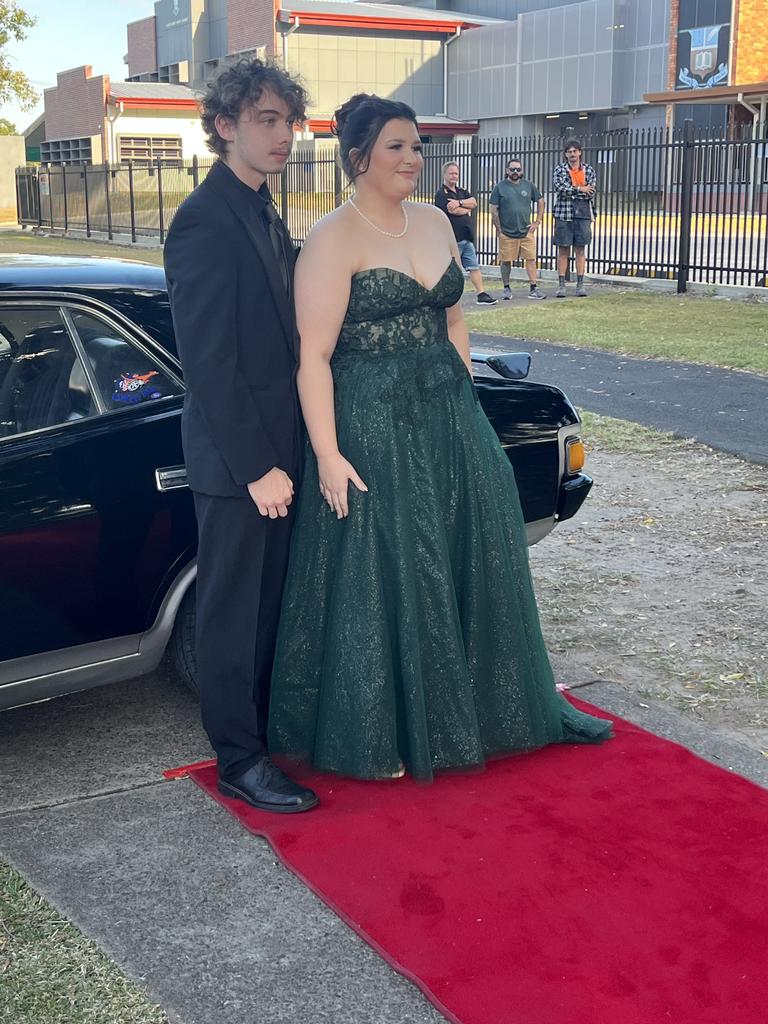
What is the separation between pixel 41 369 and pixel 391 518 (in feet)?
3.66

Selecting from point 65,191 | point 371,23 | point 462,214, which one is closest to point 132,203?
point 65,191

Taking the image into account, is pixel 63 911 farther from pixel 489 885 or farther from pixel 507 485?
pixel 507 485

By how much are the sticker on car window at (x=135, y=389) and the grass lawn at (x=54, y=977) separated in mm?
1423

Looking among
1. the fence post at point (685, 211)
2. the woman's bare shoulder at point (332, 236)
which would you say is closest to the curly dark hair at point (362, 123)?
the woman's bare shoulder at point (332, 236)

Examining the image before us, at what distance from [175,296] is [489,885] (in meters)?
1.67

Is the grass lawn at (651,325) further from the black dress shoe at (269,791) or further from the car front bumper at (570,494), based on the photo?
the black dress shoe at (269,791)

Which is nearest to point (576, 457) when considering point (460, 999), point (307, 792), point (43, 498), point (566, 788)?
point (566, 788)

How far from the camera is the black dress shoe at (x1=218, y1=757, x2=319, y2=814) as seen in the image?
351 centimetres

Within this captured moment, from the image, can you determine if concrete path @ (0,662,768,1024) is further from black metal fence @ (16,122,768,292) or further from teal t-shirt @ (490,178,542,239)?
black metal fence @ (16,122,768,292)

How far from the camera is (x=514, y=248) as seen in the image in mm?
17422

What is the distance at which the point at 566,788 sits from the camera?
3.65 metres

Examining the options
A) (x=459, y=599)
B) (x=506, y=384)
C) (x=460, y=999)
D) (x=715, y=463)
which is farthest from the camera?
(x=715, y=463)

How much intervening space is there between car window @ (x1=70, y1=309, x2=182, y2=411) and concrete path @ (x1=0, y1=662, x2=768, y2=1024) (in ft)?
3.66

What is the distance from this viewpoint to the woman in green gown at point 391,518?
138 inches
